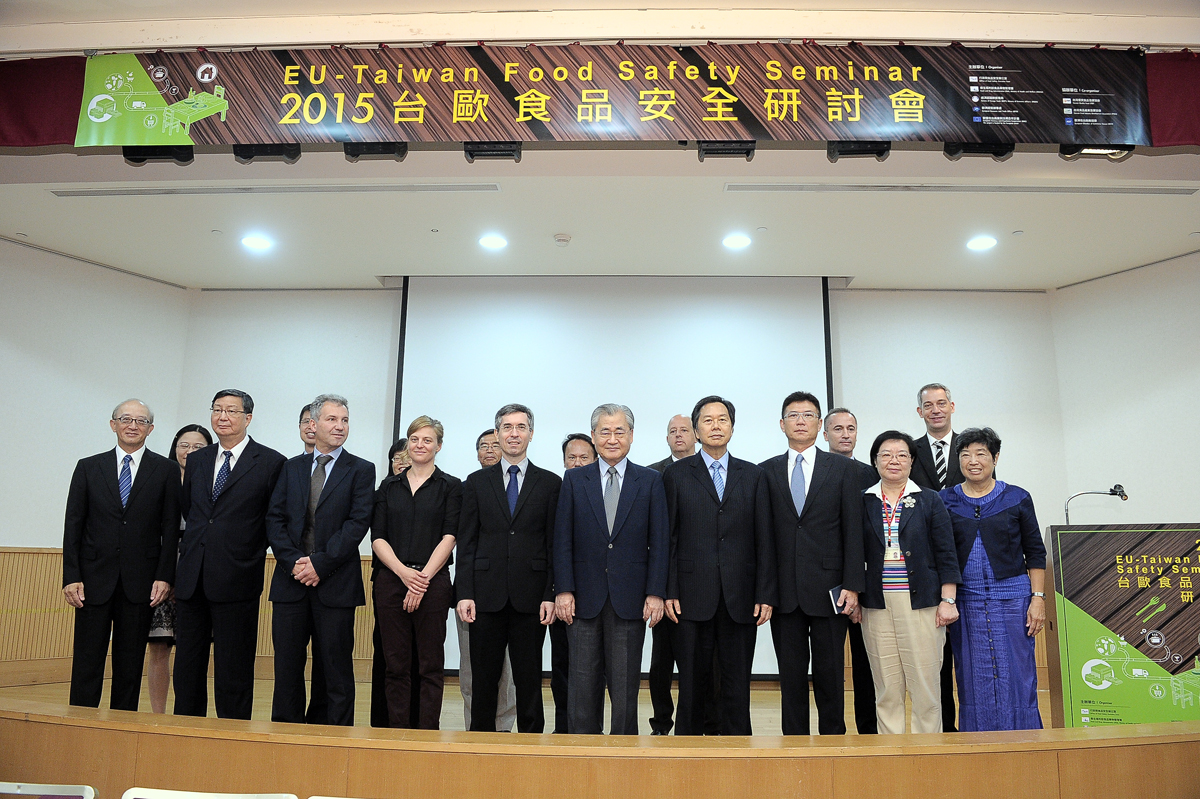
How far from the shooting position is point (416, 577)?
10.4 feet

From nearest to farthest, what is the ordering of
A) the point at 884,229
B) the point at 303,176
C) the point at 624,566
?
the point at 624,566 < the point at 303,176 < the point at 884,229

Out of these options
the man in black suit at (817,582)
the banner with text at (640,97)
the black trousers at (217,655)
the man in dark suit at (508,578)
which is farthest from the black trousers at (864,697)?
the black trousers at (217,655)

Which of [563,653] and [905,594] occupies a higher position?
[905,594]

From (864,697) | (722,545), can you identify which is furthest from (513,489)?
(864,697)

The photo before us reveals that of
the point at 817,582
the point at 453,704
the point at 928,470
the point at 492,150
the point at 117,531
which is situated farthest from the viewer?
the point at 453,704

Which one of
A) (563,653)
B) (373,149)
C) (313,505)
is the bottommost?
(563,653)

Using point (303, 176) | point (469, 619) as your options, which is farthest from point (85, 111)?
point (469, 619)

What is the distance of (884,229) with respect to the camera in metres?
5.29

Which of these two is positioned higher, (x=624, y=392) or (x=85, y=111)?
(x=85, y=111)

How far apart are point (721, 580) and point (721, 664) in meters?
0.33

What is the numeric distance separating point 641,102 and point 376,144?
1.25 m

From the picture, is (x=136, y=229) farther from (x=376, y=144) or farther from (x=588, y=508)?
(x=588, y=508)

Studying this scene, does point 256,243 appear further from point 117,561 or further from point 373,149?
point 117,561

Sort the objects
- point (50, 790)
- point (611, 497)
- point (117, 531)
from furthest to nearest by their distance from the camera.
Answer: point (117, 531) < point (611, 497) < point (50, 790)
